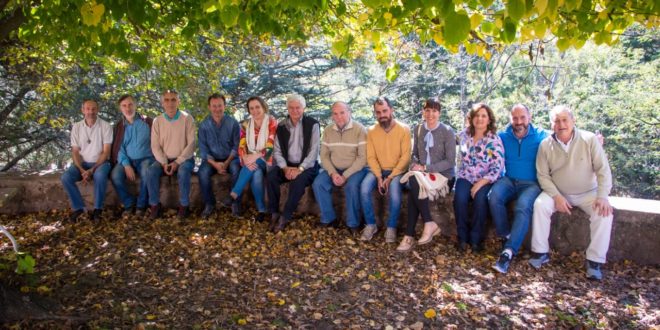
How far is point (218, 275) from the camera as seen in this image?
4.13 m

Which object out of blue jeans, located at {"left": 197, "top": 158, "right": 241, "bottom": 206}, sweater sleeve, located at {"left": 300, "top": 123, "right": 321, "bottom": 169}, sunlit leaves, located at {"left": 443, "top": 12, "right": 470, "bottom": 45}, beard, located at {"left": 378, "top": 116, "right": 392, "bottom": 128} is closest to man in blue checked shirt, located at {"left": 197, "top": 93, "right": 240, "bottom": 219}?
blue jeans, located at {"left": 197, "top": 158, "right": 241, "bottom": 206}

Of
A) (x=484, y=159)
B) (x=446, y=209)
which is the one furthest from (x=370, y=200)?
(x=484, y=159)

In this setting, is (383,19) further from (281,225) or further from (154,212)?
(154,212)

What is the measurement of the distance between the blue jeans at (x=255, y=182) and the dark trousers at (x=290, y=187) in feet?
0.49

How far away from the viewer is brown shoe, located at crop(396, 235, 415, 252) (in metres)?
4.72

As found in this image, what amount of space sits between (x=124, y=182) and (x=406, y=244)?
11.5 ft

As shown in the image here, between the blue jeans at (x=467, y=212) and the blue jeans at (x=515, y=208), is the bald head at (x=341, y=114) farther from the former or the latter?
the blue jeans at (x=515, y=208)

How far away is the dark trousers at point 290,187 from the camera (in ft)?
17.4

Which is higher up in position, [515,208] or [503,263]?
[515,208]

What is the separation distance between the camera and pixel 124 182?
5828 millimetres

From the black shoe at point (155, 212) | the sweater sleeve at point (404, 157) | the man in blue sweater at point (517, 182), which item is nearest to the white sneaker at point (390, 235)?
the sweater sleeve at point (404, 157)

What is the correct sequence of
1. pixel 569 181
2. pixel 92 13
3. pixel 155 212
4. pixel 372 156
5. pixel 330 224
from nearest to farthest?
pixel 92 13
pixel 569 181
pixel 372 156
pixel 330 224
pixel 155 212

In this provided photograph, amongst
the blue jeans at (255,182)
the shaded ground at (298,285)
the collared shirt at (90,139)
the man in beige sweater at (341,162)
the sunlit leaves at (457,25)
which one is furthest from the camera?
the collared shirt at (90,139)

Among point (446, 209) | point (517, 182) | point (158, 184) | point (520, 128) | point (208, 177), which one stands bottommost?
point (446, 209)
